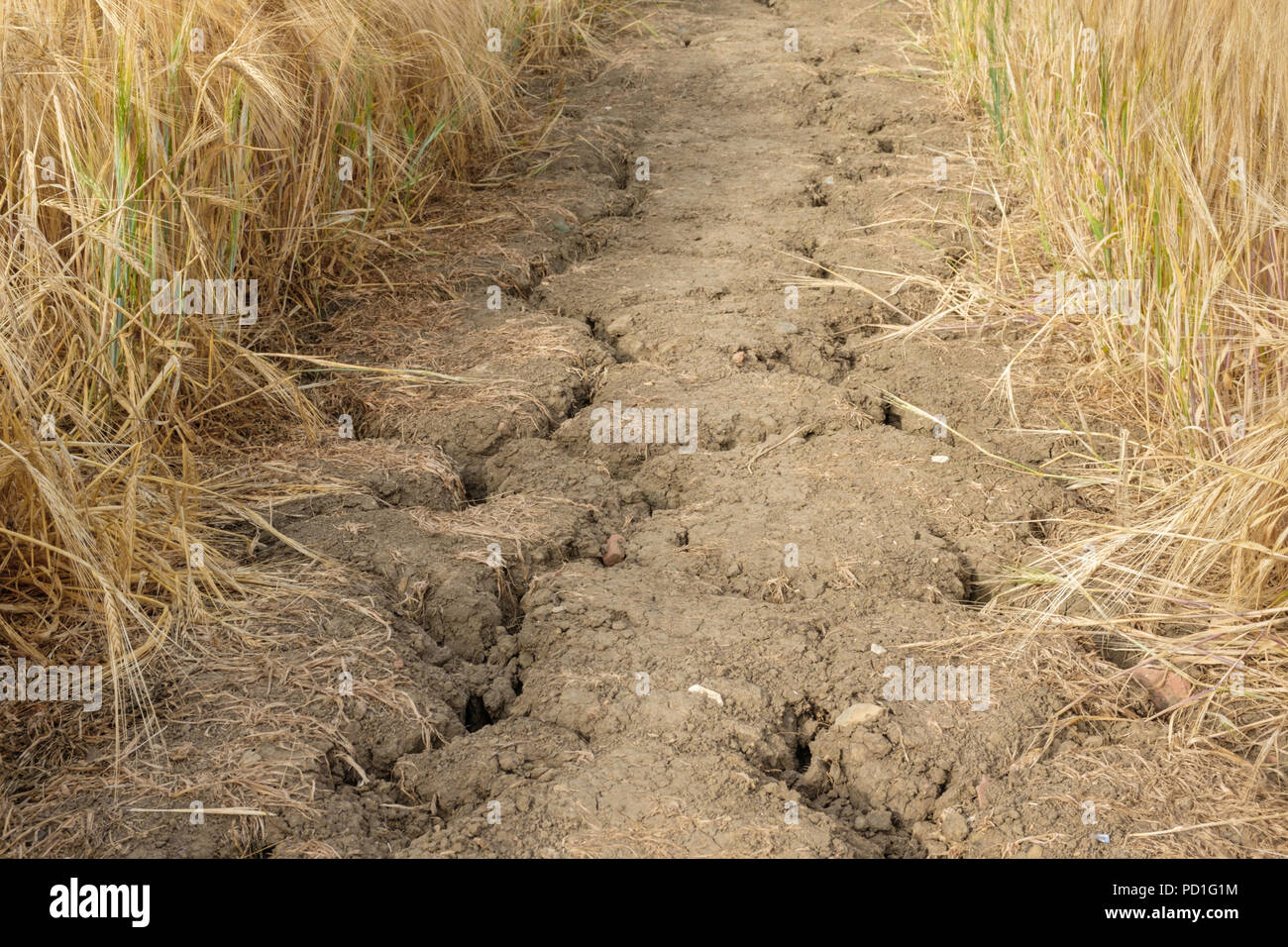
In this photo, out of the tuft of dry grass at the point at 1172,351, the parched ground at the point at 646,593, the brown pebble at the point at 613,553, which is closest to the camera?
the parched ground at the point at 646,593

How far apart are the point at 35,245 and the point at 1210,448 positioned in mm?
2219

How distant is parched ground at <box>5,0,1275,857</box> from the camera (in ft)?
5.75

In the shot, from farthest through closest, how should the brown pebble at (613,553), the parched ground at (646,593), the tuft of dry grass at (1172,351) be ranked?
the brown pebble at (613,553) < the tuft of dry grass at (1172,351) < the parched ground at (646,593)

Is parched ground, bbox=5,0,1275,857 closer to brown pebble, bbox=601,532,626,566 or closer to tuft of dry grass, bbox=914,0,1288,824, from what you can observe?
brown pebble, bbox=601,532,626,566

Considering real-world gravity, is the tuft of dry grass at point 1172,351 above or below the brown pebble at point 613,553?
above

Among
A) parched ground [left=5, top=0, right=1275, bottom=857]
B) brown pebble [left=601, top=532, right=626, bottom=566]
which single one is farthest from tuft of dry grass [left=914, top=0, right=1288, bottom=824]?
brown pebble [left=601, top=532, right=626, bottom=566]

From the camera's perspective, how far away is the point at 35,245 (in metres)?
2.16

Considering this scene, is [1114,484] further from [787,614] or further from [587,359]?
[587,359]

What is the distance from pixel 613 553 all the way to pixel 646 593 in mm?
166

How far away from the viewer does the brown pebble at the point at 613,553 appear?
7.72 ft

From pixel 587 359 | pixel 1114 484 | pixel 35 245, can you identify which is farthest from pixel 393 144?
pixel 1114 484

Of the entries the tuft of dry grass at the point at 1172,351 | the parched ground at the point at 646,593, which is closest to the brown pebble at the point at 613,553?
the parched ground at the point at 646,593

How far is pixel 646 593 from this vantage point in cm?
222

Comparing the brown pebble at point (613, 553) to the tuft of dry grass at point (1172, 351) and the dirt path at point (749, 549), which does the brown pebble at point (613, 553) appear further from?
the tuft of dry grass at point (1172, 351)
